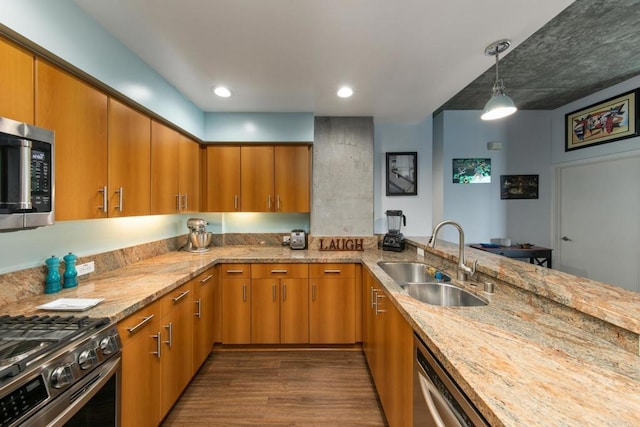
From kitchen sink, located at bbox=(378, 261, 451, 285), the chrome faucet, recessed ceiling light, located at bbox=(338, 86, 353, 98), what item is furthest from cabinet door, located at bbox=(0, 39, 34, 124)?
kitchen sink, located at bbox=(378, 261, 451, 285)

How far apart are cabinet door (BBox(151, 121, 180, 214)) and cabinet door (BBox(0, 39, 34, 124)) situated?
91cm

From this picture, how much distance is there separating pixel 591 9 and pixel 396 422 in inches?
123

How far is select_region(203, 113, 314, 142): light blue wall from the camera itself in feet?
9.61

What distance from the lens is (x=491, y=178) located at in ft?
13.5

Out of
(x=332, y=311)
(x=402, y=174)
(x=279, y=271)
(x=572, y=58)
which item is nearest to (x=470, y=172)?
(x=402, y=174)

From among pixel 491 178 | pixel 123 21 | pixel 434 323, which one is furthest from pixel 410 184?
pixel 123 21

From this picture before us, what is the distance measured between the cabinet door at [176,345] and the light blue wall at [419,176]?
2398 mm

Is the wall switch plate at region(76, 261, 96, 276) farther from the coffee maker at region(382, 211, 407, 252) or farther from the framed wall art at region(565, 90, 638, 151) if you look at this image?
the framed wall art at region(565, 90, 638, 151)

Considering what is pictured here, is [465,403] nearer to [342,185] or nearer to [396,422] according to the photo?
[396,422]

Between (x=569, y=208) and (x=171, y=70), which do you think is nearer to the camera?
(x=171, y=70)

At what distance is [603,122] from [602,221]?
4.39ft

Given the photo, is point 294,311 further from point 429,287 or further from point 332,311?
point 429,287

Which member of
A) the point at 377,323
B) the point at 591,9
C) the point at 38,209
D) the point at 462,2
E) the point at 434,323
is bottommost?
the point at 377,323

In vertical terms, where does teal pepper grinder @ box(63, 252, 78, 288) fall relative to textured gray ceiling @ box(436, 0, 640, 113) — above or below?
below
